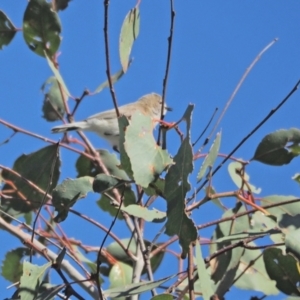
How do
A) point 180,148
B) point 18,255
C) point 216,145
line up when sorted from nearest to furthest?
point 180,148
point 216,145
point 18,255

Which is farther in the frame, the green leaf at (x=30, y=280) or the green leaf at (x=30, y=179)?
the green leaf at (x=30, y=179)

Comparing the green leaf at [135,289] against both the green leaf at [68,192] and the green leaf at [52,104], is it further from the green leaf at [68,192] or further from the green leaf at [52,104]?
the green leaf at [52,104]

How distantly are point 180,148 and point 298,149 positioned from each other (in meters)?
0.79

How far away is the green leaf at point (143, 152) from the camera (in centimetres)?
181

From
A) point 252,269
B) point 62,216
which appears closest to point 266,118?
point 62,216

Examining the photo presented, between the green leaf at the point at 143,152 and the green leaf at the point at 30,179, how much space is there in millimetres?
915

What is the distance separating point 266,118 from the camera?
6.44 feet

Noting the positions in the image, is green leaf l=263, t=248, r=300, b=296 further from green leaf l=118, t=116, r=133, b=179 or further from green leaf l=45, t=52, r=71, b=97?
green leaf l=45, t=52, r=71, b=97

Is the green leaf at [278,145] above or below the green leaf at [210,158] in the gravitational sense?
above

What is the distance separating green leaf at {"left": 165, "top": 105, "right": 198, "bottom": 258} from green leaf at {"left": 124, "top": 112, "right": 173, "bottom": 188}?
0.08 meters

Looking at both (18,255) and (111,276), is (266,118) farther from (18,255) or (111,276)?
(18,255)

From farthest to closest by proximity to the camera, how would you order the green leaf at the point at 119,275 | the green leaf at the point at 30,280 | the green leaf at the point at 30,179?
the green leaf at the point at 30,179 < the green leaf at the point at 119,275 < the green leaf at the point at 30,280

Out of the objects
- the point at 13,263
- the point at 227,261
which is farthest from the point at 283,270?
the point at 13,263

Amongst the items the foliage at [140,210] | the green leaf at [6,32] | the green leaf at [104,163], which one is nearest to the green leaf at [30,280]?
the foliage at [140,210]
